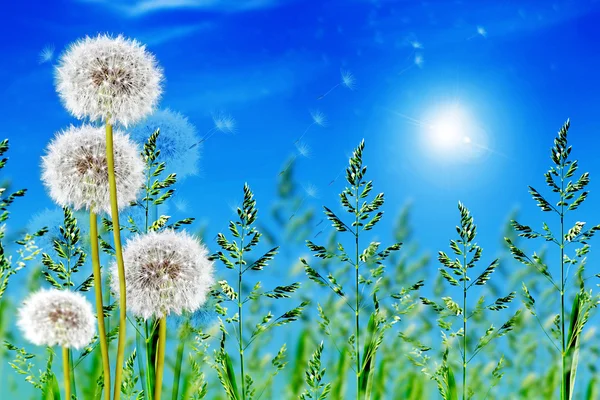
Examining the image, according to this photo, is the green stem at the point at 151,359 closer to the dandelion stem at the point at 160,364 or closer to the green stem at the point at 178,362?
the green stem at the point at 178,362

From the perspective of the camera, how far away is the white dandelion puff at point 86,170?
9.82 feet

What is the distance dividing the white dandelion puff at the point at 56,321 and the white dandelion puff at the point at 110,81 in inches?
31.9

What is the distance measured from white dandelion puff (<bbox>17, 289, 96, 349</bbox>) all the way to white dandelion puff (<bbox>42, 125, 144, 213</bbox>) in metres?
0.46

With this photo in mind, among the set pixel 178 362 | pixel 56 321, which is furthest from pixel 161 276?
pixel 178 362

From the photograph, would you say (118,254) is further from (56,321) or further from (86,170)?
(86,170)

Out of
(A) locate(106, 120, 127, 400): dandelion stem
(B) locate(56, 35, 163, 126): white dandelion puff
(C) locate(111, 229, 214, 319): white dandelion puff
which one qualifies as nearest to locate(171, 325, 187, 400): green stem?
(C) locate(111, 229, 214, 319): white dandelion puff

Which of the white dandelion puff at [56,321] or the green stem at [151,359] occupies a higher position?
the green stem at [151,359]

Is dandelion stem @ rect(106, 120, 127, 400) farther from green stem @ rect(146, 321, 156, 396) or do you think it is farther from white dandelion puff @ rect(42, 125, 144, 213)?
green stem @ rect(146, 321, 156, 396)

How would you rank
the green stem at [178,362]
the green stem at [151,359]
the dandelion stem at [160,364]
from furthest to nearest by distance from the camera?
the green stem at [178,362], the green stem at [151,359], the dandelion stem at [160,364]

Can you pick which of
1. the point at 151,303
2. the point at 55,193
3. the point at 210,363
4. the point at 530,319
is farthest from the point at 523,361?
the point at 55,193

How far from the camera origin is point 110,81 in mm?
2914

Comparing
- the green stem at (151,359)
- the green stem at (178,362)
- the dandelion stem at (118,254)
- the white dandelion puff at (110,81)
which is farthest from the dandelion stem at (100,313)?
the green stem at (178,362)

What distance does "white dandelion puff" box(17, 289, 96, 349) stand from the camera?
107 inches

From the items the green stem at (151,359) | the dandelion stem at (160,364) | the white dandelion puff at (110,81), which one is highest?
the white dandelion puff at (110,81)
